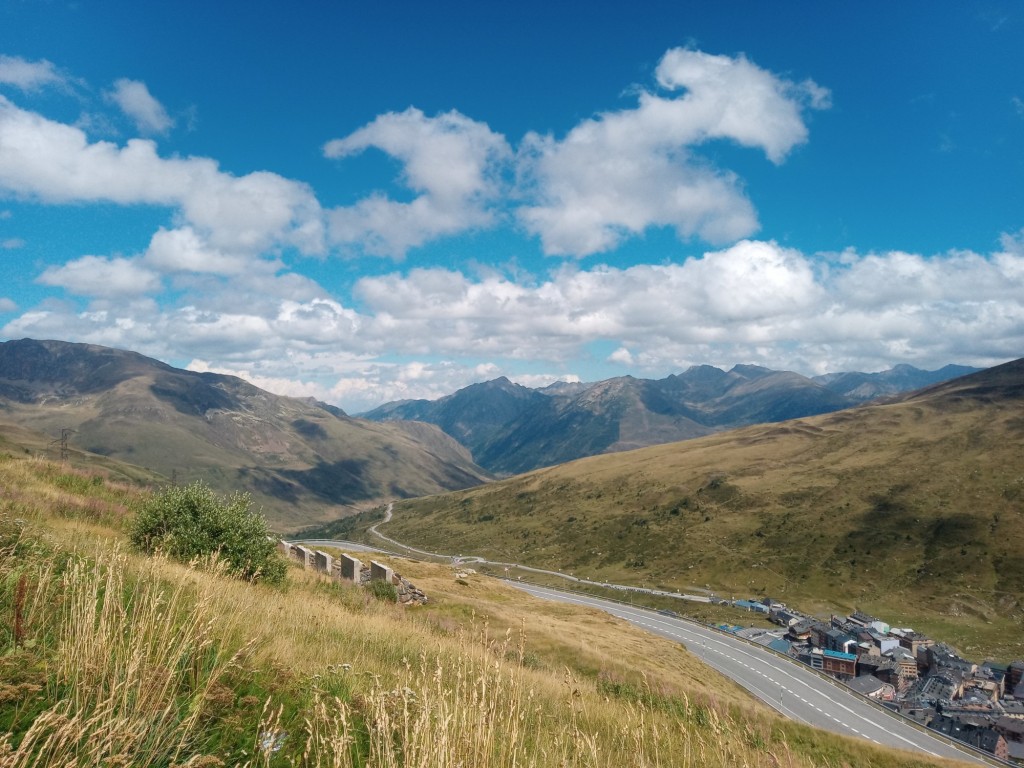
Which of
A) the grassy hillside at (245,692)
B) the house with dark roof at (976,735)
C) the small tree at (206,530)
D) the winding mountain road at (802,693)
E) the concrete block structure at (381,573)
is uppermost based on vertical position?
the grassy hillside at (245,692)

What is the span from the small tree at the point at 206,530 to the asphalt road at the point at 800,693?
Result: 133 ft

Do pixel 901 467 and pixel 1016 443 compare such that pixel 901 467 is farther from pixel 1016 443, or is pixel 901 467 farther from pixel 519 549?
pixel 519 549

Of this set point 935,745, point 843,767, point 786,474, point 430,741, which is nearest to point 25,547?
point 430,741

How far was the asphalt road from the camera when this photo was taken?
51906 millimetres

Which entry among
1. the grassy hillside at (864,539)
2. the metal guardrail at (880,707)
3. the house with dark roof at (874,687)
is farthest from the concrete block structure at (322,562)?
the grassy hillside at (864,539)

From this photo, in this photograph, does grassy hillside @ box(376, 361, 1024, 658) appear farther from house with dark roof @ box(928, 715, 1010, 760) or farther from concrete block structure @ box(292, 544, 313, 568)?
concrete block structure @ box(292, 544, 313, 568)

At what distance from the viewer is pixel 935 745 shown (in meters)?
51.7

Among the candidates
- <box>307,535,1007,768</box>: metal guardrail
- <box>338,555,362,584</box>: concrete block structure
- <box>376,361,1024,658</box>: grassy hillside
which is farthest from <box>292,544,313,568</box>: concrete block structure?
<box>376,361,1024,658</box>: grassy hillside

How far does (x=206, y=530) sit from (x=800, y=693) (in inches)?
2734

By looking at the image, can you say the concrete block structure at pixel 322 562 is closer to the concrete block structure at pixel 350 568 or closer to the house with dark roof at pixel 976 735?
the concrete block structure at pixel 350 568

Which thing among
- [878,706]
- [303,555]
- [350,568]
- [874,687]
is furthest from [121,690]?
[874,687]

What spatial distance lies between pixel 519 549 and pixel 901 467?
127369 millimetres

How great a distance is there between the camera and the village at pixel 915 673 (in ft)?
220

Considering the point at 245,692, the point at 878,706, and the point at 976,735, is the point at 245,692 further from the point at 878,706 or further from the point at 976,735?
the point at 976,735
